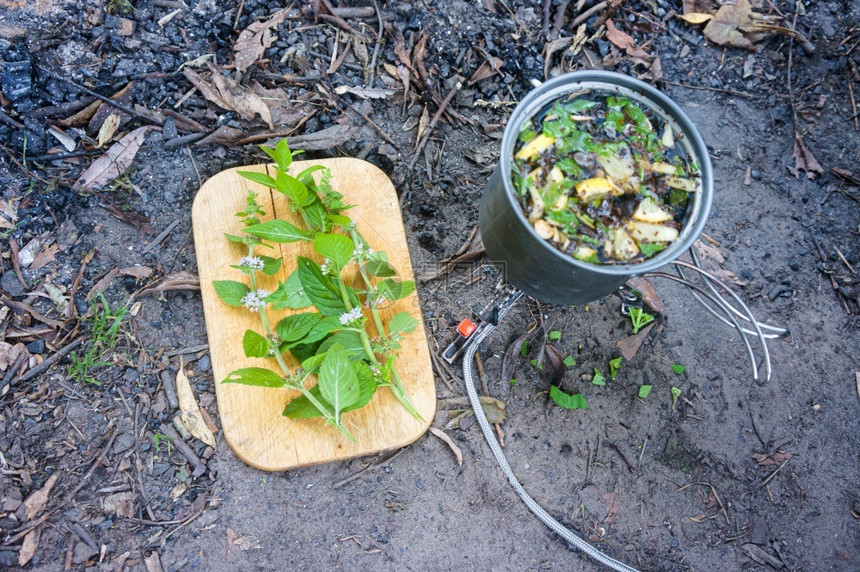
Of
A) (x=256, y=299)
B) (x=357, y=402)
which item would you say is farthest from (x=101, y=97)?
(x=357, y=402)

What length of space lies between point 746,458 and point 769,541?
0.30m

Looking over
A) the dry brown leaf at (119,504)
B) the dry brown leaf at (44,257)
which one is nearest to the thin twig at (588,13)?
the dry brown leaf at (44,257)

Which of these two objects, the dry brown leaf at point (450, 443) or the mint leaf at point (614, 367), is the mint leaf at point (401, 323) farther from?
the mint leaf at point (614, 367)

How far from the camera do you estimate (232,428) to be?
211 cm

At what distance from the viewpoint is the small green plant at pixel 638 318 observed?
2441mm

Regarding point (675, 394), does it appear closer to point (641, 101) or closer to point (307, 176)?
point (641, 101)

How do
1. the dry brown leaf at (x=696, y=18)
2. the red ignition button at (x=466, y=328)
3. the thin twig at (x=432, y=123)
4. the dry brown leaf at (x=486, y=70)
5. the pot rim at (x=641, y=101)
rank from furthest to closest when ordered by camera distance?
the dry brown leaf at (x=696, y=18), the dry brown leaf at (x=486, y=70), the thin twig at (x=432, y=123), the red ignition button at (x=466, y=328), the pot rim at (x=641, y=101)

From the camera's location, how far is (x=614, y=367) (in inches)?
95.3

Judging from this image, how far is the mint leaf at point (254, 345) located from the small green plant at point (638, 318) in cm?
141

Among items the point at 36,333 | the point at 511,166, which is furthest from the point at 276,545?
the point at 511,166

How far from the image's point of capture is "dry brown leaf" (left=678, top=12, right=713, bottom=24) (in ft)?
9.60

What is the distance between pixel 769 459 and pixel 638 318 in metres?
0.73

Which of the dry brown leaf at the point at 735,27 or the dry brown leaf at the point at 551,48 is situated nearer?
the dry brown leaf at the point at 551,48

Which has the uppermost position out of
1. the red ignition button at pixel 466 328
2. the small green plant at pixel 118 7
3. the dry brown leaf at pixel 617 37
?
the dry brown leaf at pixel 617 37
